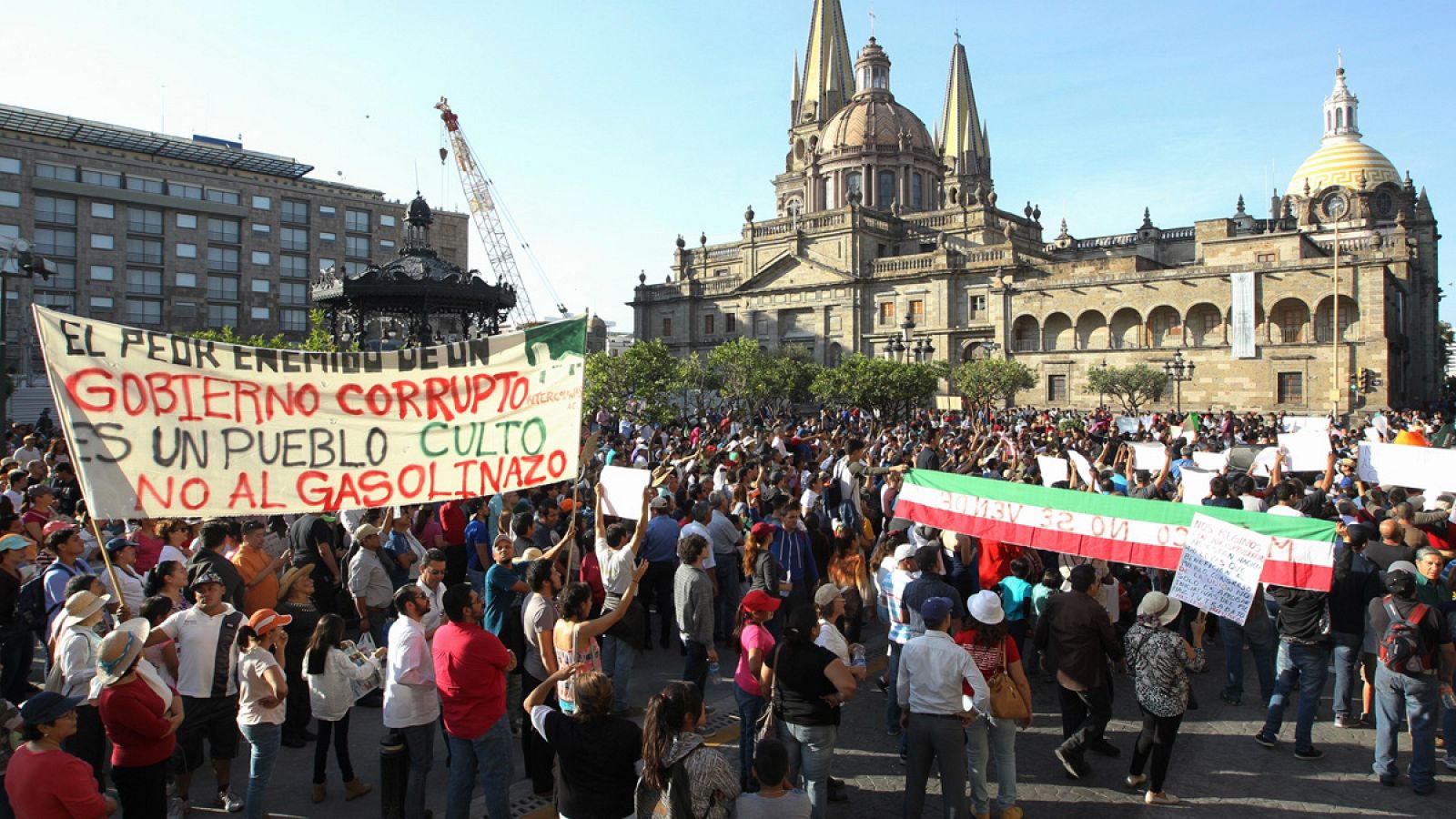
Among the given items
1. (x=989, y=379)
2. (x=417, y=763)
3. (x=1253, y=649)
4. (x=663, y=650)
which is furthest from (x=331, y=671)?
(x=989, y=379)

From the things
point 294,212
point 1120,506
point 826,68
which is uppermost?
point 826,68

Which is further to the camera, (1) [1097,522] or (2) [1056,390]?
(2) [1056,390]

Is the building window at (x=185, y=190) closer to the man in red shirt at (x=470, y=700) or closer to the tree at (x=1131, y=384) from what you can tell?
the tree at (x=1131, y=384)

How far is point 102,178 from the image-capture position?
5234cm

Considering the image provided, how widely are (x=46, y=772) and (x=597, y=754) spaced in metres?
2.37

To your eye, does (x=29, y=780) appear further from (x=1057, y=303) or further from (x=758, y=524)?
(x=1057, y=303)

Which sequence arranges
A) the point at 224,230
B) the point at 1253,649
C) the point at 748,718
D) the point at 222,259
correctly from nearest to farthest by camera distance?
the point at 748,718 → the point at 1253,649 → the point at 222,259 → the point at 224,230

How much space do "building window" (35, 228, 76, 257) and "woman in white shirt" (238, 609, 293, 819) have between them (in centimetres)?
5777

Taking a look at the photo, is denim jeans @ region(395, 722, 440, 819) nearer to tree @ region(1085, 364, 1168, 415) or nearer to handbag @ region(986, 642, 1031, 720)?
handbag @ region(986, 642, 1031, 720)

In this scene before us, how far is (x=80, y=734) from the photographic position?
548cm

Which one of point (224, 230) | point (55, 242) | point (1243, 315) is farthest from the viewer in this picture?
point (224, 230)

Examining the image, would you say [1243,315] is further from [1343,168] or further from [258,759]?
[258,759]

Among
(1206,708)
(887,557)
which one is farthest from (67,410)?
(1206,708)

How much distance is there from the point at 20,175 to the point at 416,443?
59.2 meters
